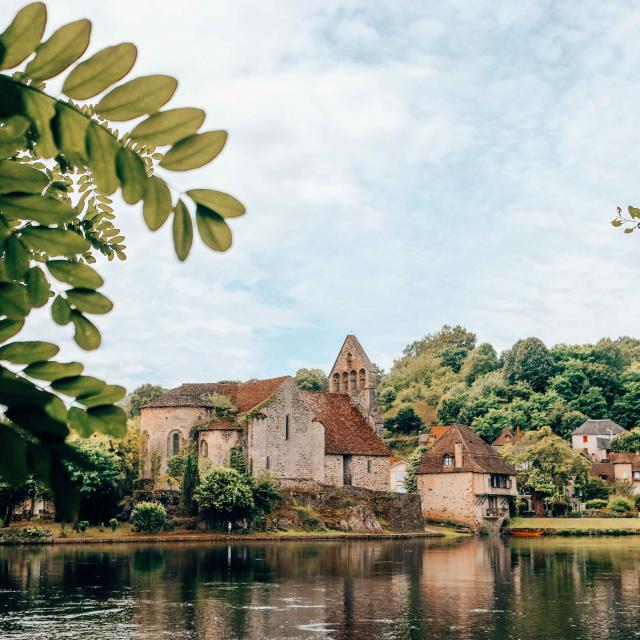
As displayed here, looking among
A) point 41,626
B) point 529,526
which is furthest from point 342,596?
point 529,526

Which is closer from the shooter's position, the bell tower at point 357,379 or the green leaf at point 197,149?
the green leaf at point 197,149

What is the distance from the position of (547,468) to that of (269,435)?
1097 inches

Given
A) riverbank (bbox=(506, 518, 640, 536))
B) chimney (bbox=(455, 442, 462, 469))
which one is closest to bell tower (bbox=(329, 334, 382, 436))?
chimney (bbox=(455, 442, 462, 469))

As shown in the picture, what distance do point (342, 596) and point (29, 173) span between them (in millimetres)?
28058

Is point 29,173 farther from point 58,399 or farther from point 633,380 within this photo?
point 633,380

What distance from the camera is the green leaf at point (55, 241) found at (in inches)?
73.0

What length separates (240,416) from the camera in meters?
61.9

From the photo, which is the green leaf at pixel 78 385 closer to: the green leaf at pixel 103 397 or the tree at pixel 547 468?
the green leaf at pixel 103 397

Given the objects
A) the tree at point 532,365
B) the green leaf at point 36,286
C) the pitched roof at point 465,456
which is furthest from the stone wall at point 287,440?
the tree at point 532,365

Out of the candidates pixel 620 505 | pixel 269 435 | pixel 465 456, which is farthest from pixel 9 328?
pixel 620 505

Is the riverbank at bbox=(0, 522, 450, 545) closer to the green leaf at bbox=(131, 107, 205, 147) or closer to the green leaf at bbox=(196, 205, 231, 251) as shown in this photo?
the green leaf at bbox=(196, 205, 231, 251)

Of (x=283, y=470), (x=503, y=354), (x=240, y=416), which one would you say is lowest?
(x=283, y=470)

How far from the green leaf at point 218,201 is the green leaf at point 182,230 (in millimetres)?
41

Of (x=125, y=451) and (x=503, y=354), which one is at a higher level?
(x=503, y=354)
